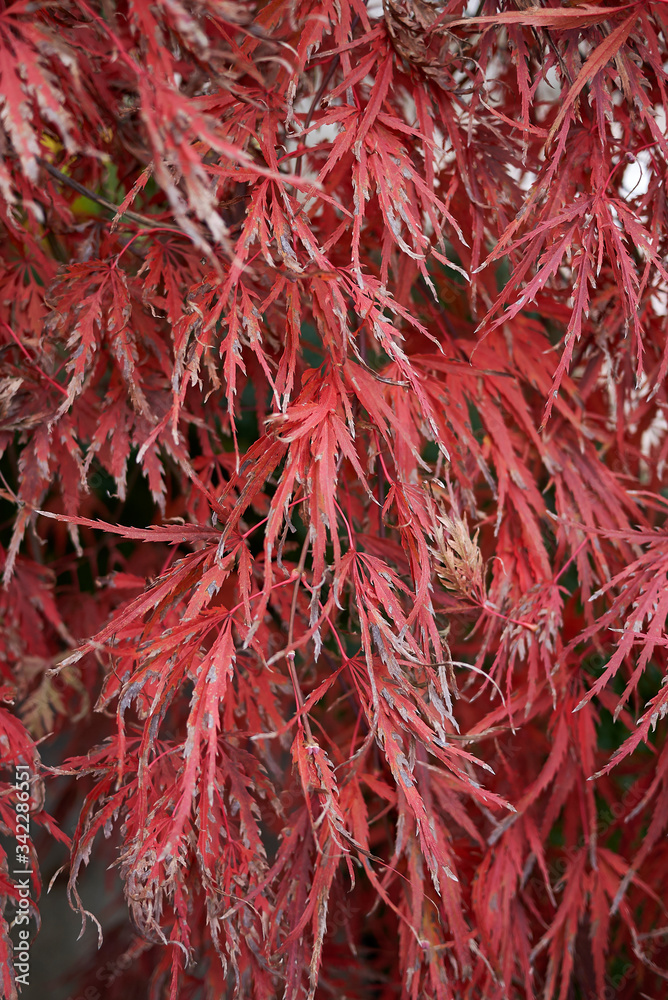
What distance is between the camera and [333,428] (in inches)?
21.5

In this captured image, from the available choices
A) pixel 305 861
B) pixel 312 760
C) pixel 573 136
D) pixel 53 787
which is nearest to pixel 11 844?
pixel 53 787

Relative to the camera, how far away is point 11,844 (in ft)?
3.67

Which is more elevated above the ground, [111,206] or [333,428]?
[111,206]

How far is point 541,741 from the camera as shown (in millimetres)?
1051

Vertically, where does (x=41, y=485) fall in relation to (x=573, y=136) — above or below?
below

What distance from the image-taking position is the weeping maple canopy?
0.53 meters

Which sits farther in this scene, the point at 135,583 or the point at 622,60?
the point at 135,583

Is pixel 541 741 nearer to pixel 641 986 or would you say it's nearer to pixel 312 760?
pixel 641 986

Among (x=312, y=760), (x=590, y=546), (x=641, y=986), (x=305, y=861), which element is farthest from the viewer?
(x=641, y=986)

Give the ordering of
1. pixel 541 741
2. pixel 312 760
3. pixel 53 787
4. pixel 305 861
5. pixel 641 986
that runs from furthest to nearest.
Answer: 1. pixel 53 787
2. pixel 541 741
3. pixel 641 986
4. pixel 305 861
5. pixel 312 760

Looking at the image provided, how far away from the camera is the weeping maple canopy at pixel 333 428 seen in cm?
53

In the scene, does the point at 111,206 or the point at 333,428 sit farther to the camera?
the point at 111,206

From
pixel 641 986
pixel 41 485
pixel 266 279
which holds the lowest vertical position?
pixel 641 986

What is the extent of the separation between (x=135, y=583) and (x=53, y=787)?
0.62 metres
